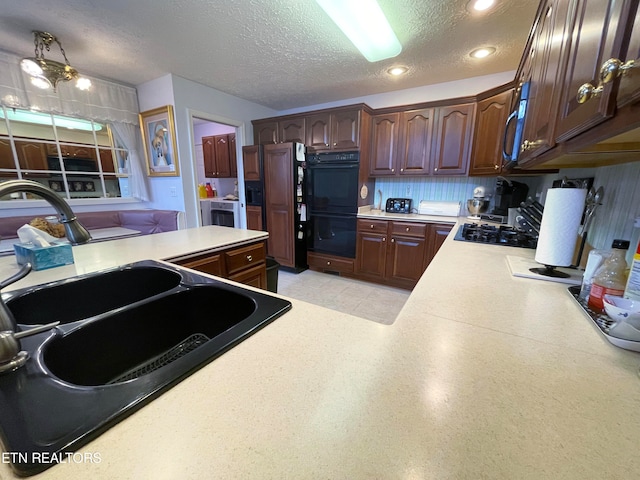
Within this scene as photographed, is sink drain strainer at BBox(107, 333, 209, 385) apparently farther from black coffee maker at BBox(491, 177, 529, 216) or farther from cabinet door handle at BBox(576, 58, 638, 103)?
black coffee maker at BBox(491, 177, 529, 216)

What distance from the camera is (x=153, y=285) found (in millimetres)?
1130

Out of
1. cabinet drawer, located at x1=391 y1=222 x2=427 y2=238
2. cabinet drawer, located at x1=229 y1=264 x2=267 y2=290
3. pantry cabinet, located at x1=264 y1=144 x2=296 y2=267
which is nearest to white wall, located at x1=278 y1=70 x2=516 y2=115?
pantry cabinet, located at x1=264 y1=144 x2=296 y2=267

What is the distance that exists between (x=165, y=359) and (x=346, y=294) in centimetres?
219

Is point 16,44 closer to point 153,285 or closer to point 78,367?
point 153,285

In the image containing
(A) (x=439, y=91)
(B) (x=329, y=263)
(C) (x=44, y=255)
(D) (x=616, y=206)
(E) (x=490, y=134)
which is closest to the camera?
(D) (x=616, y=206)

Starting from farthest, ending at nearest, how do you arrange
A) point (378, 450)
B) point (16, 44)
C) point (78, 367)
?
point (16, 44)
point (78, 367)
point (378, 450)

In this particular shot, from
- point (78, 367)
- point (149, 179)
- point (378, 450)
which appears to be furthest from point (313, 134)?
point (378, 450)

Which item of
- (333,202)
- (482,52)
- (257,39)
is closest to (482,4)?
(482,52)

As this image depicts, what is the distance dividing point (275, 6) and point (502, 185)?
247cm

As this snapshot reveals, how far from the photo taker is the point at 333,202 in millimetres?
3223

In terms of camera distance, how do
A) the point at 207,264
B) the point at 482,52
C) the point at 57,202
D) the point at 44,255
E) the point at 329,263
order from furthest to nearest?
the point at 329,263 < the point at 482,52 < the point at 207,264 < the point at 44,255 < the point at 57,202

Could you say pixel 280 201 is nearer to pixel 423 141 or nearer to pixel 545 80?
pixel 423 141

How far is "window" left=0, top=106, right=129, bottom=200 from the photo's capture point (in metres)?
2.69

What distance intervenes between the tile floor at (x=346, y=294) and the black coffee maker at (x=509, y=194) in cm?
133
